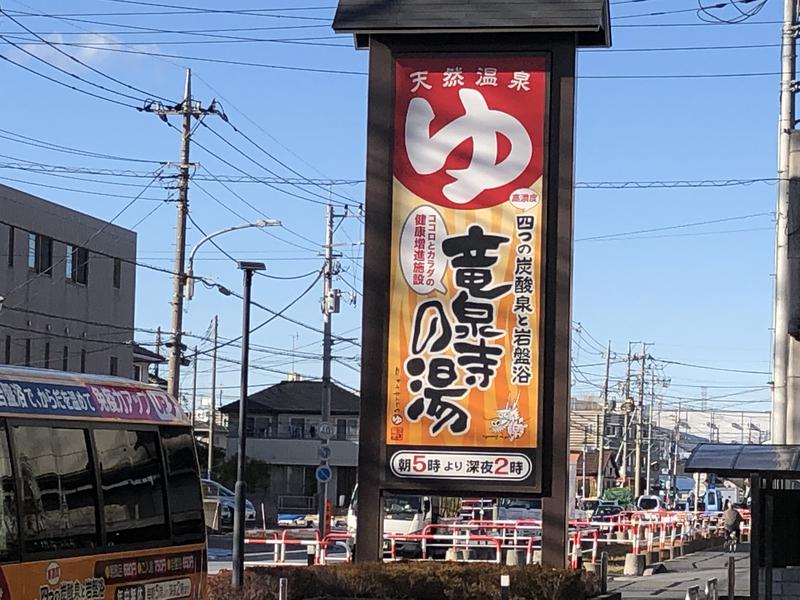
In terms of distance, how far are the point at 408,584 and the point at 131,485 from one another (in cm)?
745

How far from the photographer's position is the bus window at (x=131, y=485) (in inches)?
429

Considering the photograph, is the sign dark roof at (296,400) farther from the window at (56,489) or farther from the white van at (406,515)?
the window at (56,489)

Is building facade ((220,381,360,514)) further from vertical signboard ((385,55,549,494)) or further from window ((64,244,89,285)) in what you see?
vertical signboard ((385,55,549,494))

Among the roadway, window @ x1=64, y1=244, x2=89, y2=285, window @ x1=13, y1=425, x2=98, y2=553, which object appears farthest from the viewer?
window @ x1=64, y1=244, x2=89, y2=285

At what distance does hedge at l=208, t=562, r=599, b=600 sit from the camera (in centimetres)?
1753

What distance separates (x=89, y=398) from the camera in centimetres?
1084

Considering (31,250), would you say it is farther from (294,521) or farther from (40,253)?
(294,521)

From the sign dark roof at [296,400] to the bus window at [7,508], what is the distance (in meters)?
69.9

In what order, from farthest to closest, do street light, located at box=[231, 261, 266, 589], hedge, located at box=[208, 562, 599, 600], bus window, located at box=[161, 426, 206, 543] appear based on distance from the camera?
street light, located at box=[231, 261, 266, 589], hedge, located at box=[208, 562, 599, 600], bus window, located at box=[161, 426, 206, 543]

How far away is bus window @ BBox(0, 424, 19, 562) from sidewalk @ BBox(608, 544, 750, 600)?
1373 centimetres

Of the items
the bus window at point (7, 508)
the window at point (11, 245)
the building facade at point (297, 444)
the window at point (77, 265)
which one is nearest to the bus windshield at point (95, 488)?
the bus window at point (7, 508)

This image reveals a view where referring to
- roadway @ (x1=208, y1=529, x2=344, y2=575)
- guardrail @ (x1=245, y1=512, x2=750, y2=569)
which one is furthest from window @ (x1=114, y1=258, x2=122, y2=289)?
guardrail @ (x1=245, y1=512, x2=750, y2=569)

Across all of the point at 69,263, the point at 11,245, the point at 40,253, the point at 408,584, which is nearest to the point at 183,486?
the point at 408,584

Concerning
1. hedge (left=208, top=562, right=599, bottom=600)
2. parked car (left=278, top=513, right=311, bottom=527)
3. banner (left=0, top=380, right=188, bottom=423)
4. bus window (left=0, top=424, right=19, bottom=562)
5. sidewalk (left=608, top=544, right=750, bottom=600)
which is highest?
banner (left=0, top=380, right=188, bottom=423)
